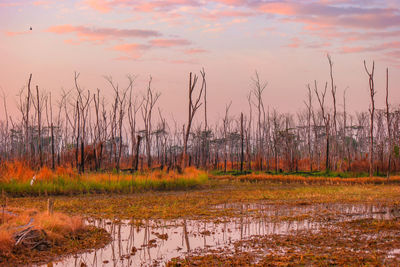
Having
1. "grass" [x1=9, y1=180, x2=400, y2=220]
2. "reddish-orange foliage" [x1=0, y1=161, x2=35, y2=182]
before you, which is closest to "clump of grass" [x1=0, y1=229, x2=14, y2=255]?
"grass" [x1=9, y1=180, x2=400, y2=220]

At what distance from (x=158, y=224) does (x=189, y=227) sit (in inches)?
33.1

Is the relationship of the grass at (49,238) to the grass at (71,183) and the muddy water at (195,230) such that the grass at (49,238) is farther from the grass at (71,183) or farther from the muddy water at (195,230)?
the grass at (71,183)

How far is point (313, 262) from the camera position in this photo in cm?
596

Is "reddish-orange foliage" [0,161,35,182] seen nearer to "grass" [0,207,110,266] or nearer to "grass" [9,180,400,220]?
"grass" [9,180,400,220]

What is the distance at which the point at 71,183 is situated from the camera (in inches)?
643

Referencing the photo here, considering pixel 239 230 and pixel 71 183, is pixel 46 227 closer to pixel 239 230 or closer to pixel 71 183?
pixel 239 230

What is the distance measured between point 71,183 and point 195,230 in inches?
354

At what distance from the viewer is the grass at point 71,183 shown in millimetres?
15562

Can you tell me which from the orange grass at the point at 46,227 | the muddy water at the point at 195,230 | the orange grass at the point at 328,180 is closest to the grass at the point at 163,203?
the muddy water at the point at 195,230

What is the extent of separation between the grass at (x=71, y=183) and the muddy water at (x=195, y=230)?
6.00m

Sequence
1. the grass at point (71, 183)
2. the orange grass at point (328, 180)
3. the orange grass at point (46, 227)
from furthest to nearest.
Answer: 1. the orange grass at point (328, 180)
2. the grass at point (71, 183)
3. the orange grass at point (46, 227)

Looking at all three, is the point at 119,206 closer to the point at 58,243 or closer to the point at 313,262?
the point at 58,243

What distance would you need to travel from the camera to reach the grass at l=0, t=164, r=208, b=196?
51.1 feet

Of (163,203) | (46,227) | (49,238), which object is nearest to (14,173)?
A: (163,203)
